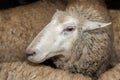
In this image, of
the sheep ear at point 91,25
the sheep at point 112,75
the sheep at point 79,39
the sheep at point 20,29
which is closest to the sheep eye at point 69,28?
the sheep at point 79,39

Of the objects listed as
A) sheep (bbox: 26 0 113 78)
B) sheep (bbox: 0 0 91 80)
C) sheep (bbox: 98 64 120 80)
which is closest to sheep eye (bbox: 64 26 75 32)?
sheep (bbox: 26 0 113 78)

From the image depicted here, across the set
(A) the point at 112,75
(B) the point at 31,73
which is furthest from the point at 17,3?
(A) the point at 112,75

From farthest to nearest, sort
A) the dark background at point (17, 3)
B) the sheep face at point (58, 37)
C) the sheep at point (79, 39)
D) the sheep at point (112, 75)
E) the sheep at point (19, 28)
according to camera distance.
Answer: the dark background at point (17, 3)
the sheep at point (19, 28)
the sheep at point (79, 39)
the sheep face at point (58, 37)
the sheep at point (112, 75)

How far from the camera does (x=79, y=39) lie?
298cm

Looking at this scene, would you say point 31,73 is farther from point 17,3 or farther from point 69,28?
point 17,3

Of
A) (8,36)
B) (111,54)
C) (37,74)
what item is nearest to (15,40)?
(8,36)

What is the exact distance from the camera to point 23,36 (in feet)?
10.9

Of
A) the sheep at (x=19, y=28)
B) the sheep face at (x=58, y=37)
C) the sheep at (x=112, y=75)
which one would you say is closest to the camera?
the sheep at (x=112, y=75)

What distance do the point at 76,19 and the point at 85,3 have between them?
297 millimetres

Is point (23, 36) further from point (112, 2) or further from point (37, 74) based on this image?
point (112, 2)

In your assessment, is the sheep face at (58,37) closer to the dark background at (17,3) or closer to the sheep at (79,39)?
the sheep at (79,39)

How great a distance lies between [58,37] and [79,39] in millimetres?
271

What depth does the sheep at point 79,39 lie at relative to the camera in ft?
9.18

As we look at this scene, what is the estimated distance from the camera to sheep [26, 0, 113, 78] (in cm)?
280
